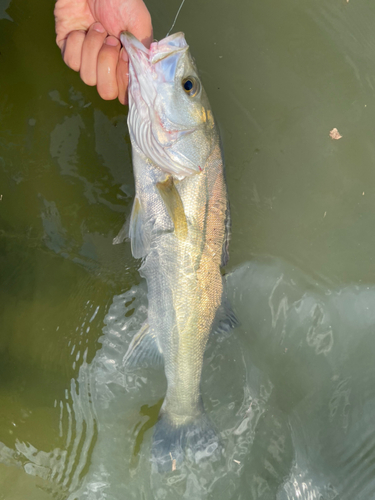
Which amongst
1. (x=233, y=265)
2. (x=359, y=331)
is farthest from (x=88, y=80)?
→ (x=359, y=331)

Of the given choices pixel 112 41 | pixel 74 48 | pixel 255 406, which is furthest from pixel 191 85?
pixel 255 406

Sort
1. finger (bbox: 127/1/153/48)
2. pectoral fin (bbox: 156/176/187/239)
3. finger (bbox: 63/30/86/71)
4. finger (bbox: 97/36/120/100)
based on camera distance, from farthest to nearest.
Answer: finger (bbox: 63/30/86/71) < finger (bbox: 97/36/120/100) < finger (bbox: 127/1/153/48) < pectoral fin (bbox: 156/176/187/239)

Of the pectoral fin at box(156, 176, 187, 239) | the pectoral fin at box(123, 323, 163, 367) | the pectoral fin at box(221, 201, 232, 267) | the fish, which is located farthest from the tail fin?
the pectoral fin at box(156, 176, 187, 239)

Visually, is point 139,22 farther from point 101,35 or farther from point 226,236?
point 226,236

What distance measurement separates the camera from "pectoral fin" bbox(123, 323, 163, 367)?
1.87 metres

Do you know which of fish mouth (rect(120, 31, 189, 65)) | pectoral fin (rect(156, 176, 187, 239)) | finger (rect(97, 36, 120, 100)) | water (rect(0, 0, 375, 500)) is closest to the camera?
fish mouth (rect(120, 31, 189, 65))

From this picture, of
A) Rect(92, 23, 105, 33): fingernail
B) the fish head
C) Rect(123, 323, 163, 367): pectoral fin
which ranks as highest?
Rect(92, 23, 105, 33): fingernail

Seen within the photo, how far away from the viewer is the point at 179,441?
203 centimetres

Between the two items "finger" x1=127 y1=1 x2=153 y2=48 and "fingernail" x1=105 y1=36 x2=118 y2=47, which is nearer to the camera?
"finger" x1=127 y1=1 x2=153 y2=48

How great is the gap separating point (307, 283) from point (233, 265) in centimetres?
55

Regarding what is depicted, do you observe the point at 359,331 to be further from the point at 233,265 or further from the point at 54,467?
the point at 54,467

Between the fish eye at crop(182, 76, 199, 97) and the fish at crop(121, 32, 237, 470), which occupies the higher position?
the fish eye at crop(182, 76, 199, 97)

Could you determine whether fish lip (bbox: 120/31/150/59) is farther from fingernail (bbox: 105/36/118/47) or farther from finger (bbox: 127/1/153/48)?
fingernail (bbox: 105/36/118/47)

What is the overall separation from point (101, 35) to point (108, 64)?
0.21m
